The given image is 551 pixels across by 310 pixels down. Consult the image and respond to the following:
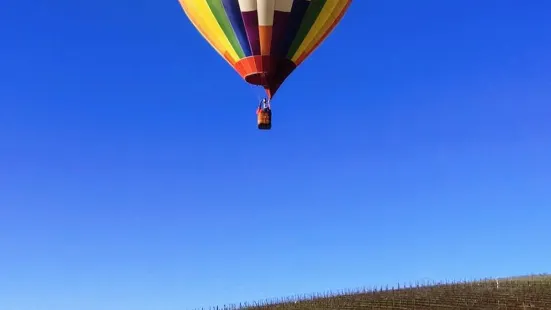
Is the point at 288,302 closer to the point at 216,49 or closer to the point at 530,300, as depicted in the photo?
the point at 530,300

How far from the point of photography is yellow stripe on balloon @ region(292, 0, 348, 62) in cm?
2586

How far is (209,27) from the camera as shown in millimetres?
26125

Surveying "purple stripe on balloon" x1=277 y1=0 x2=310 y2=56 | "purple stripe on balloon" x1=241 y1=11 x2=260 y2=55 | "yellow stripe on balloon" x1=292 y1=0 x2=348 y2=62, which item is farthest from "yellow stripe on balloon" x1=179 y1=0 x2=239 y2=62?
"yellow stripe on balloon" x1=292 y1=0 x2=348 y2=62

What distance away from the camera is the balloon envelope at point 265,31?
2466 cm

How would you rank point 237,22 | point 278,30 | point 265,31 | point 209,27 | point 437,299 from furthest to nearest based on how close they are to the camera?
point 437,299 → point 209,27 → point 237,22 → point 278,30 → point 265,31

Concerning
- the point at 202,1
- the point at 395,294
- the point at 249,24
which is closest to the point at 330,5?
the point at 249,24

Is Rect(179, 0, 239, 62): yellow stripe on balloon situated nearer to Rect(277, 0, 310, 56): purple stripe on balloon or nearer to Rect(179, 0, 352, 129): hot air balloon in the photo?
Rect(179, 0, 352, 129): hot air balloon

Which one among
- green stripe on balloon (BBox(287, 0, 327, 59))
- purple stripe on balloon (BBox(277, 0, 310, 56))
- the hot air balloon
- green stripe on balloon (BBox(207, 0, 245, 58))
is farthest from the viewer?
green stripe on balloon (BBox(287, 0, 327, 59))

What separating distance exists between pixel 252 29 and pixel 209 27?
233 cm

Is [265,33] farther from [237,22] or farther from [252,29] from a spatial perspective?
[237,22]

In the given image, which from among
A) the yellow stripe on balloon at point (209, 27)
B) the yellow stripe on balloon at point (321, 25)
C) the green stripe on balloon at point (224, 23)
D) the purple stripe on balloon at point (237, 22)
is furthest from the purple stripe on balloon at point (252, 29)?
the yellow stripe on balloon at point (321, 25)

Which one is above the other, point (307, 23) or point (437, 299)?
point (307, 23)

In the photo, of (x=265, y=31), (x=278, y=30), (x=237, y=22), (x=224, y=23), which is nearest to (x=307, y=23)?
(x=278, y=30)

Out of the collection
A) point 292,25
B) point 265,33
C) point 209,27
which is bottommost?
point 265,33
